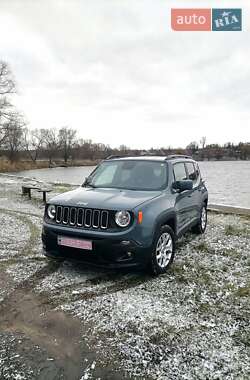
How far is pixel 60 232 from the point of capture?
4180mm

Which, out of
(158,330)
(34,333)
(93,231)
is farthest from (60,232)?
(158,330)

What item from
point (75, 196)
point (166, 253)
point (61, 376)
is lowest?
point (61, 376)

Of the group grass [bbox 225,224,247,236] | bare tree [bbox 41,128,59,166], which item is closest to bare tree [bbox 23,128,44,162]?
bare tree [bbox 41,128,59,166]

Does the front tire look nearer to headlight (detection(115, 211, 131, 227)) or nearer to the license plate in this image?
headlight (detection(115, 211, 131, 227))

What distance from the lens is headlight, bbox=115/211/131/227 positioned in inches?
154

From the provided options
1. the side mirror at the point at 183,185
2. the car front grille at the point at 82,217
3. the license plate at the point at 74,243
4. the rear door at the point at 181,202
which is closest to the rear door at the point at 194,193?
the rear door at the point at 181,202

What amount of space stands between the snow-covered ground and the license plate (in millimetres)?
577

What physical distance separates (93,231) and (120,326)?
50.9 inches

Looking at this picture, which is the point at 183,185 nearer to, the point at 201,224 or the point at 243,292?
the point at 243,292

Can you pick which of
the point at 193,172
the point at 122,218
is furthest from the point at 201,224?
the point at 122,218

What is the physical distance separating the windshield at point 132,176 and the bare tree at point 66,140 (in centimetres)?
7705

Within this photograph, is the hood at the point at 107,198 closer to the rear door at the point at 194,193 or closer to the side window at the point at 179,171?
the side window at the point at 179,171

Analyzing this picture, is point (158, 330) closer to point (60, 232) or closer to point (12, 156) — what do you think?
point (60, 232)

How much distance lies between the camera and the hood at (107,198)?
4035mm
